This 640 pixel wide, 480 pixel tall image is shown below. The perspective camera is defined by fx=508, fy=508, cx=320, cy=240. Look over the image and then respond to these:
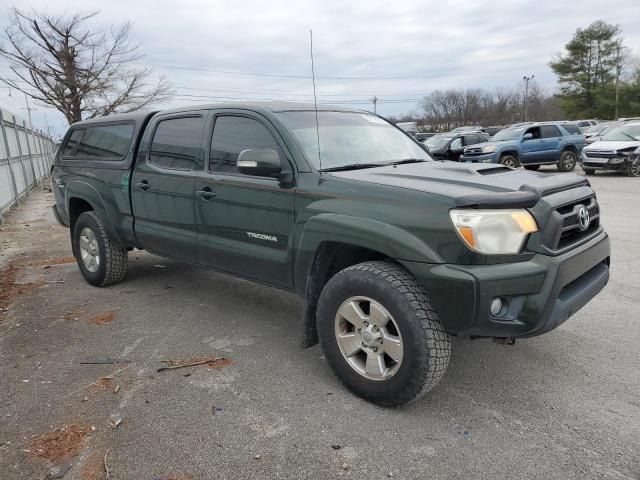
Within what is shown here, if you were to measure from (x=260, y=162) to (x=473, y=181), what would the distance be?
1.35 m

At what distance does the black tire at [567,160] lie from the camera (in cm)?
1783

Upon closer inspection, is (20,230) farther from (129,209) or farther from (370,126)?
(370,126)

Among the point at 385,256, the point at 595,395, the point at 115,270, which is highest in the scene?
the point at 385,256

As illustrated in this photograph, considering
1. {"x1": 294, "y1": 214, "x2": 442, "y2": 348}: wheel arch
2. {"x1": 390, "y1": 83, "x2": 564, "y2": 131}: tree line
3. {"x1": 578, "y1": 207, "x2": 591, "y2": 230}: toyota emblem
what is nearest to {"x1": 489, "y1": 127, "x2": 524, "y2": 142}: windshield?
{"x1": 578, "y1": 207, "x2": 591, "y2": 230}: toyota emblem

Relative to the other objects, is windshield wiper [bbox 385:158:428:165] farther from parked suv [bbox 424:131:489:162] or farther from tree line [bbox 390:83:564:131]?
tree line [bbox 390:83:564:131]

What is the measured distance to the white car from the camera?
15961 mm

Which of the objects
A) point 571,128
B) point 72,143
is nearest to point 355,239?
point 72,143

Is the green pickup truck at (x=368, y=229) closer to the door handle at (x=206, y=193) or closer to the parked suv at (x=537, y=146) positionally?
the door handle at (x=206, y=193)

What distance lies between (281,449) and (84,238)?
397 cm

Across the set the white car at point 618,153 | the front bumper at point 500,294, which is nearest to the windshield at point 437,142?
the white car at point 618,153

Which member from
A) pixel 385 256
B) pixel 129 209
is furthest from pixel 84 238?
pixel 385 256

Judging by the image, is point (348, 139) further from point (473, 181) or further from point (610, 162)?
point (610, 162)

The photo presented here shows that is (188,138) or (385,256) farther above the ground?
(188,138)

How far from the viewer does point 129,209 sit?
4.93 m
